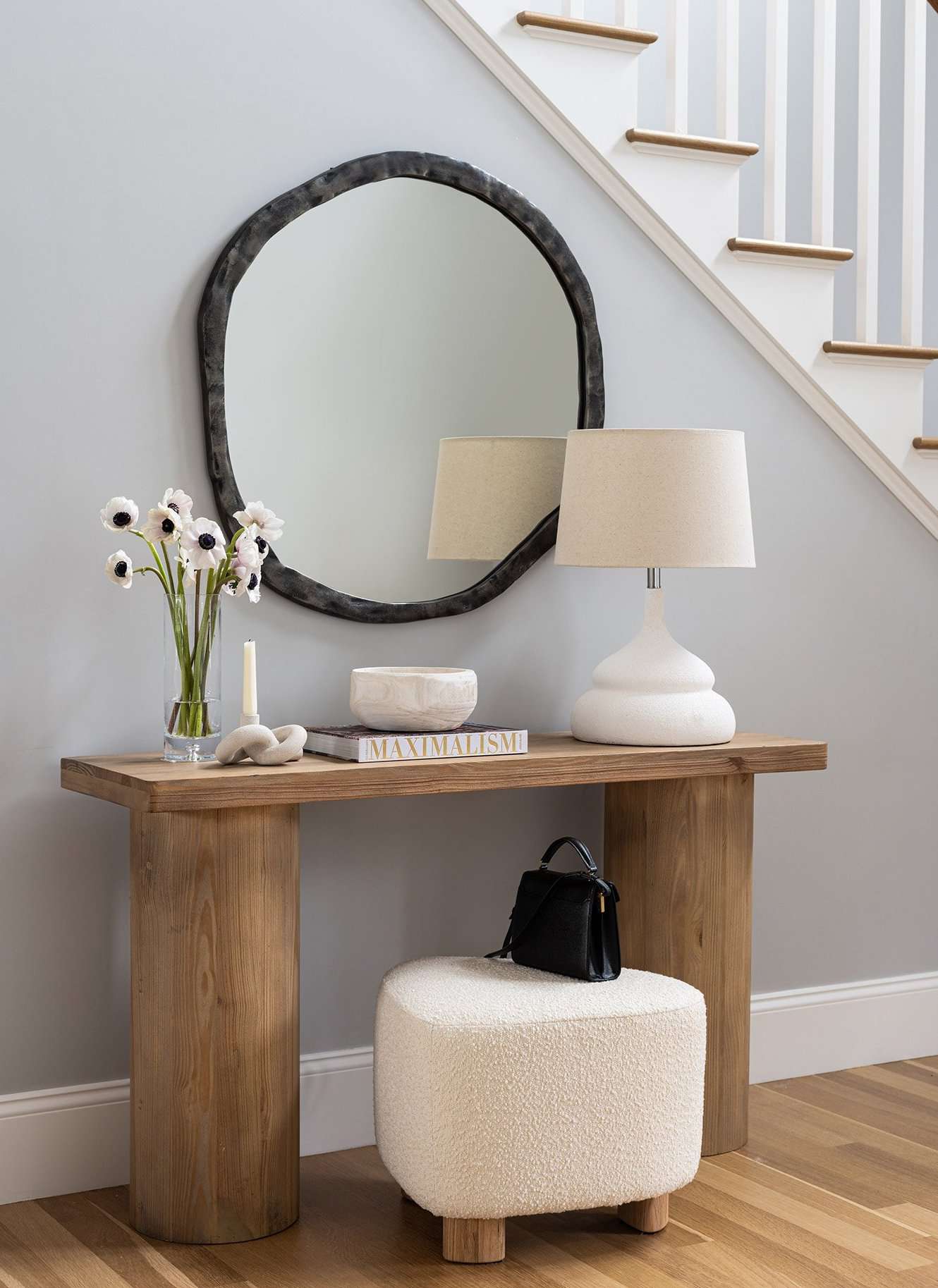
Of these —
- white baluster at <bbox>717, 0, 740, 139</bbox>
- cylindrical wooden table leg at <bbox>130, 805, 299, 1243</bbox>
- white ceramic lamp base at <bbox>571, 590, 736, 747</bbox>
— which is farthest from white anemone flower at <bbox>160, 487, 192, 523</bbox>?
white baluster at <bbox>717, 0, 740, 139</bbox>

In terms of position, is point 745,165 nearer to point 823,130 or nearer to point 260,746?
point 823,130

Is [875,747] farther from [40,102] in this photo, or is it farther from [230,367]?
[40,102]

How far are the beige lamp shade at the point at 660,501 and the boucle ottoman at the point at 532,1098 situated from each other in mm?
690

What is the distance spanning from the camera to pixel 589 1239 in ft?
6.95

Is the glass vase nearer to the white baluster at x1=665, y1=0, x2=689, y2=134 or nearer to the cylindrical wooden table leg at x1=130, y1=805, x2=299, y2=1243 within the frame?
the cylindrical wooden table leg at x1=130, y1=805, x2=299, y2=1243

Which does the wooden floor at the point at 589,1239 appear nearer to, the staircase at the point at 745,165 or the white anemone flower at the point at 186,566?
the white anemone flower at the point at 186,566

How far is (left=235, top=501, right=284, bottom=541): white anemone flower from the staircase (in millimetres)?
952

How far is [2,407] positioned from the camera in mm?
2217

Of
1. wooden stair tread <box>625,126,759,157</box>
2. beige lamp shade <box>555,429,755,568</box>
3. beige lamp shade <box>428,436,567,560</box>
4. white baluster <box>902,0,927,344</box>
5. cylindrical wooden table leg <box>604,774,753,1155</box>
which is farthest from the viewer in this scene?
white baluster <box>902,0,927,344</box>

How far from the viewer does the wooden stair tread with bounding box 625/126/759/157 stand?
268 cm

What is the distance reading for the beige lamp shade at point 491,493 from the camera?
255 centimetres

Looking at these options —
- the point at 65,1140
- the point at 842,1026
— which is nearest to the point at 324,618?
the point at 65,1140

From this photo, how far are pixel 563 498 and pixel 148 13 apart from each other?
3.35 ft

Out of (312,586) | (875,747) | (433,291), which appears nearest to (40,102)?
(433,291)
